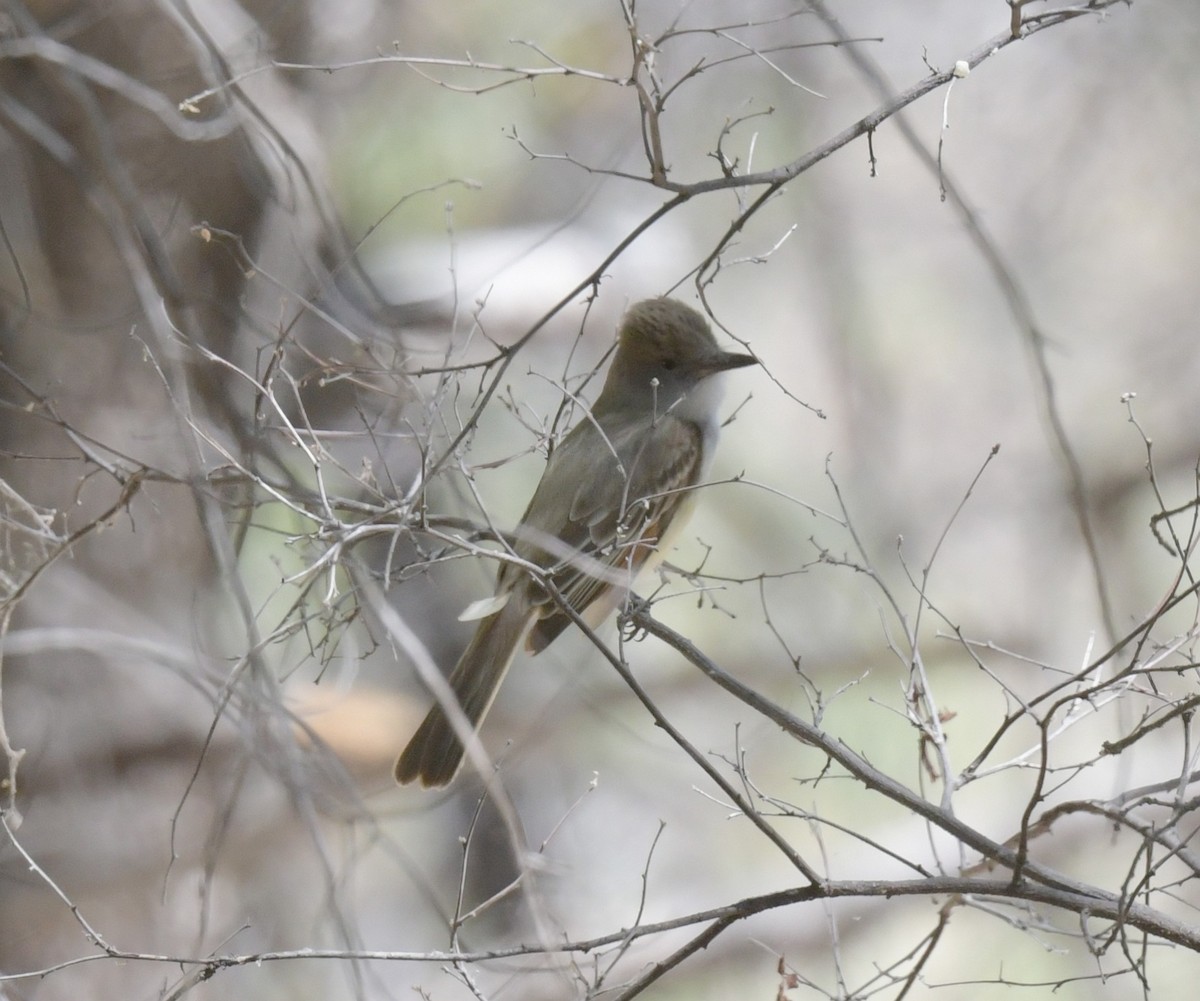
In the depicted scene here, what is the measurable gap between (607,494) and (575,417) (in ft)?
0.72

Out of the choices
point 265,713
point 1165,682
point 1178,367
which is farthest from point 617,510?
point 1178,367

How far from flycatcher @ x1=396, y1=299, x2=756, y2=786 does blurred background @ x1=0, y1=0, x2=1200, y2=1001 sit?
191 millimetres

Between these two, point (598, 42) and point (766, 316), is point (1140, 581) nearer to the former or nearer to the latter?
point (766, 316)

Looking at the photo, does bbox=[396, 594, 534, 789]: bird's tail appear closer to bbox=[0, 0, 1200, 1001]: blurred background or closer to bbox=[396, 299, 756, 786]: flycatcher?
bbox=[396, 299, 756, 786]: flycatcher

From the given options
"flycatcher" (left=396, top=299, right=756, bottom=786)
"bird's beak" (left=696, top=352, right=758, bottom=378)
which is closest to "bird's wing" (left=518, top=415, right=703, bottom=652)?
"flycatcher" (left=396, top=299, right=756, bottom=786)

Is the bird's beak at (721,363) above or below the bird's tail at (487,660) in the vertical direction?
above

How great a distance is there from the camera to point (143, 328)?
358cm

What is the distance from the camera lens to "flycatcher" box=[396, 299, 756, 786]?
124 inches

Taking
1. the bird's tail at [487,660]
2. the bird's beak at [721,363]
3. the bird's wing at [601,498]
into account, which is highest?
the bird's beak at [721,363]

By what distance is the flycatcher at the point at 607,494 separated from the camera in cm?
315

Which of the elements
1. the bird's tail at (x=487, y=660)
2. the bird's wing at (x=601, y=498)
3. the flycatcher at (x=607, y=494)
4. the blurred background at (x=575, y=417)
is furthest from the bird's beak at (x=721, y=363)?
the bird's tail at (x=487, y=660)

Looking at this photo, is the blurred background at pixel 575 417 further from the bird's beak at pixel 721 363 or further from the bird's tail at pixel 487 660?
the bird's beak at pixel 721 363

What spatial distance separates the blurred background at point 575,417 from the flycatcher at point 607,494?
0.19 meters

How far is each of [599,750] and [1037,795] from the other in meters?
5.17
